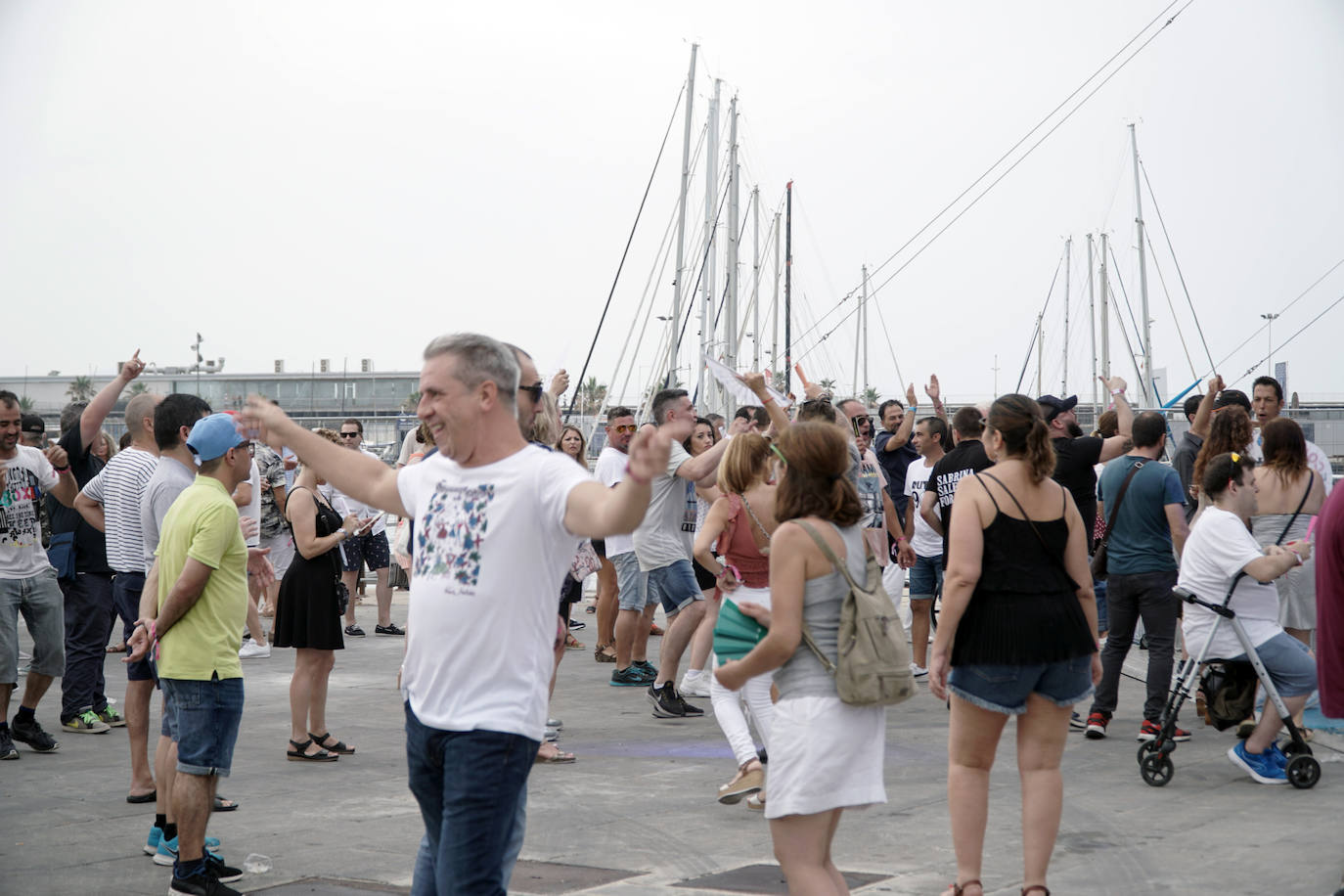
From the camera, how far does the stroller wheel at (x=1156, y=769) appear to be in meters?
6.64

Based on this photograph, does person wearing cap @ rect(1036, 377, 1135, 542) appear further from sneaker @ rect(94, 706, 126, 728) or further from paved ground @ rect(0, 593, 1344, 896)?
sneaker @ rect(94, 706, 126, 728)

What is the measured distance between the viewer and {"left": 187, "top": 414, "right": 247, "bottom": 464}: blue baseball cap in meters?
5.25

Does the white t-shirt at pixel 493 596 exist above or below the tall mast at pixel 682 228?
below

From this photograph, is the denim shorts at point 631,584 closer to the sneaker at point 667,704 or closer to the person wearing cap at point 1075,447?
the sneaker at point 667,704

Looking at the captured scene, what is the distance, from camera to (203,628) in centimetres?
515

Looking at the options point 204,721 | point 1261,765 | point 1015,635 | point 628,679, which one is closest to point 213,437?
point 204,721

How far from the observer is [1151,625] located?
7.93 metres

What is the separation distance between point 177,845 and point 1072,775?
4.58m

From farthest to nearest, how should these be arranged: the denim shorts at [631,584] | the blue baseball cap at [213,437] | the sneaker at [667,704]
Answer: the denim shorts at [631,584] < the sneaker at [667,704] < the blue baseball cap at [213,437]

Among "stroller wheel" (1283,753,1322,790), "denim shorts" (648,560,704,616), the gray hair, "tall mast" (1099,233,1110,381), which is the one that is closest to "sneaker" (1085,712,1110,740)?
"stroller wheel" (1283,753,1322,790)

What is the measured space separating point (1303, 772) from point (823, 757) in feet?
13.0

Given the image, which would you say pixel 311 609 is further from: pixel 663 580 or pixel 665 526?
pixel 665 526

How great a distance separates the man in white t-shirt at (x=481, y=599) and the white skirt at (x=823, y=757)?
36.8 inches

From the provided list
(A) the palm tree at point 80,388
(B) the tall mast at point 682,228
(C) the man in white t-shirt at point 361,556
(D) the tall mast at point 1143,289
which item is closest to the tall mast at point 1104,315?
(D) the tall mast at point 1143,289
